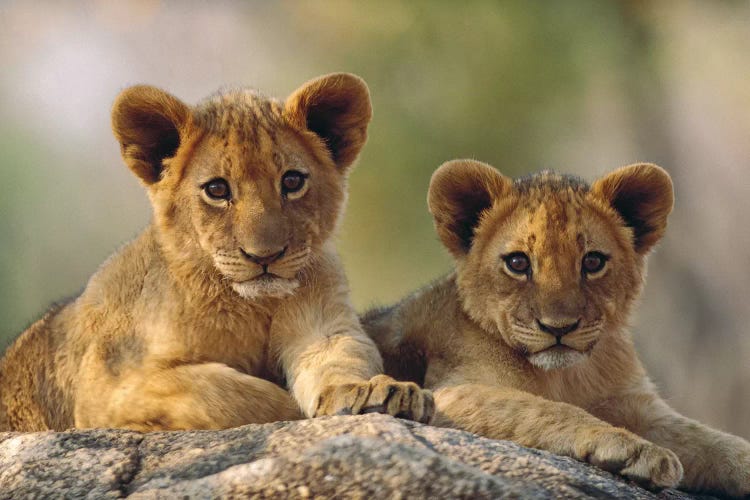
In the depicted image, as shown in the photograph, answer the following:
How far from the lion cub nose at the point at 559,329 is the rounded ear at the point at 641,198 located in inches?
25.3

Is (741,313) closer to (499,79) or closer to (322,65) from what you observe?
(499,79)

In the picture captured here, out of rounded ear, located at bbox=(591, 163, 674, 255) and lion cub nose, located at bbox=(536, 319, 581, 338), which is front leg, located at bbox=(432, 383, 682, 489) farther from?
rounded ear, located at bbox=(591, 163, 674, 255)

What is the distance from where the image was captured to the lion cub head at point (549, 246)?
4.73m

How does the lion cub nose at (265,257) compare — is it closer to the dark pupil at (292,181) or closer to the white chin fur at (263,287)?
the white chin fur at (263,287)

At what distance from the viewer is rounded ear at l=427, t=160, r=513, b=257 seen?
5.20 meters

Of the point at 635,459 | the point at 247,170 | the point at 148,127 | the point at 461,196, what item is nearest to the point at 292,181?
the point at 247,170

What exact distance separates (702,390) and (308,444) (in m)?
6.00

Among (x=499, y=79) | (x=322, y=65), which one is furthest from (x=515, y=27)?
(x=322, y=65)

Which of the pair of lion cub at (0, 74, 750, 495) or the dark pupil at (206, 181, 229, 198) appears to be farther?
the dark pupil at (206, 181, 229, 198)

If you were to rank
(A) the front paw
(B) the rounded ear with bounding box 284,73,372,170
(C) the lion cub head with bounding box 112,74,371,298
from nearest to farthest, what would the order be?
(A) the front paw
(C) the lion cub head with bounding box 112,74,371,298
(B) the rounded ear with bounding box 284,73,372,170

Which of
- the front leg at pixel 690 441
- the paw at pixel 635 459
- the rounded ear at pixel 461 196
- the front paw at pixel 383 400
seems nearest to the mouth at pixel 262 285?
the front paw at pixel 383 400

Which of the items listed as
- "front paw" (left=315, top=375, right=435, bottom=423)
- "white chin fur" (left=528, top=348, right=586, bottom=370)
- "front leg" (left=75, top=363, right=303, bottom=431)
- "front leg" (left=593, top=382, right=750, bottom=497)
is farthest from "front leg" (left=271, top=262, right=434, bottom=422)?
"front leg" (left=593, top=382, right=750, bottom=497)

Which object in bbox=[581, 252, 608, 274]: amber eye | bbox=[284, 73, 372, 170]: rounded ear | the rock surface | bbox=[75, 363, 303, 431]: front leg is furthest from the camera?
bbox=[284, 73, 372, 170]: rounded ear

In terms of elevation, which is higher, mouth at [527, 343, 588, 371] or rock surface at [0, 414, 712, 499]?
mouth at [527, 343, 588, 371]
